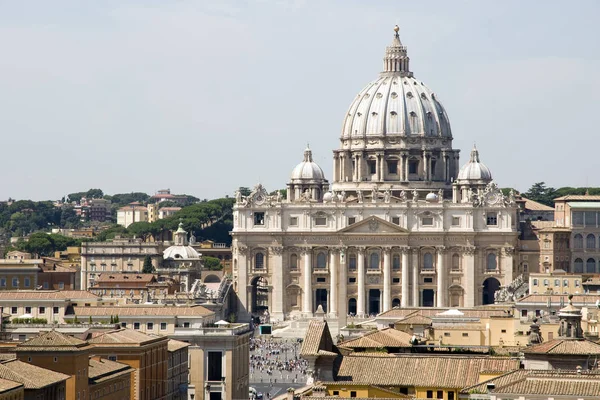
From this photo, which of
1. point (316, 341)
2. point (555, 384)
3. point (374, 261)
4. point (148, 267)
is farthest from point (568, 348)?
point (374, 261)

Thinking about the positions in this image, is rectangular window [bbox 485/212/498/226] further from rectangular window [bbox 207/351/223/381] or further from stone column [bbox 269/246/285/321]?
rectangular window [bbox 207/351/223/381]

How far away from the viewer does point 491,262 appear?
173 metres

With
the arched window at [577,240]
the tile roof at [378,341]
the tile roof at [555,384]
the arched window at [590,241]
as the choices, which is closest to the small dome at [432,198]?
the arched window at [577,240]

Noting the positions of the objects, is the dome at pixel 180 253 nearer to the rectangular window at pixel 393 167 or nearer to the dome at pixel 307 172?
the dome at pixel 307 172

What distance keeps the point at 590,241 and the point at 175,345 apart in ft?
298

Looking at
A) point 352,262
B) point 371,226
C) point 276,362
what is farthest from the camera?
point 352,262

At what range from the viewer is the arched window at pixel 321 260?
578ft

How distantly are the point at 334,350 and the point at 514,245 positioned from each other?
12047 cm

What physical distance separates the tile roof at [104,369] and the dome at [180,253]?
10296 cm

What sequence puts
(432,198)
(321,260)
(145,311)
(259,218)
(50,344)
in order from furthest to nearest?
(432,198)
(259,218)
(321,260)
(145,311)
(50,344)

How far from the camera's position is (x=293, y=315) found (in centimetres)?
17100

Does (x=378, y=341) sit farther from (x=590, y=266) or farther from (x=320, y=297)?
(x=320, y=297)

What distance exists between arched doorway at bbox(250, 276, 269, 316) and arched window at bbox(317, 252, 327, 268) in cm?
442

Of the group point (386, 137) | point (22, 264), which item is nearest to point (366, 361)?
point (22, 264)
